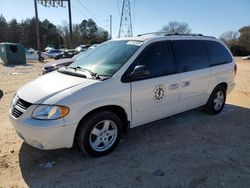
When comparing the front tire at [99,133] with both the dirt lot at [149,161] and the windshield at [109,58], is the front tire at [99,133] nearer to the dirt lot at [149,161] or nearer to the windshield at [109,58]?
the dirt lot at [149,161]

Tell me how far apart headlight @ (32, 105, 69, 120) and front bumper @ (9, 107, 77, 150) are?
55 mm

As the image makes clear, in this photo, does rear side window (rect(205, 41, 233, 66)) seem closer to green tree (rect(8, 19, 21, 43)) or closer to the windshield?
the windshield

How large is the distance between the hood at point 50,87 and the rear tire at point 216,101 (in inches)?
122

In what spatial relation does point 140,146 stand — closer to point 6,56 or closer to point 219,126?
point 219,126

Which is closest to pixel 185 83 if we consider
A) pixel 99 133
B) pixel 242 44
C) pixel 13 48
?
pixel 99 133

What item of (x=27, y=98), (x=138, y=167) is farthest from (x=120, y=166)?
(x=27, y=98)

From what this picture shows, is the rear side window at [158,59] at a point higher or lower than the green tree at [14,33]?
lower

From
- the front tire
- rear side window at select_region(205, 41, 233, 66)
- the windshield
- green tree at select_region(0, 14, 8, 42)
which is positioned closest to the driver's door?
the windshield

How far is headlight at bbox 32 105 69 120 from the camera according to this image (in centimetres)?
323

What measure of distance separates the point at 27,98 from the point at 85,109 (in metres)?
0.84

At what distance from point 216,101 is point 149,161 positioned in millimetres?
2839

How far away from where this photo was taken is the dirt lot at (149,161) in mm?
3211

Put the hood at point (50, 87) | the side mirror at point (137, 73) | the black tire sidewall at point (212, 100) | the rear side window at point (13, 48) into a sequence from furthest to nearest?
the rear side window at point (13, 48), the black tire sidewall at point (212, 100), the side mirror at point (137, 73), the hood at point (50, 87)

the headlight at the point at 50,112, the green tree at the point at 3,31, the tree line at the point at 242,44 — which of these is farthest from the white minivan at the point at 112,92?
the green tree at the point at 3,31
